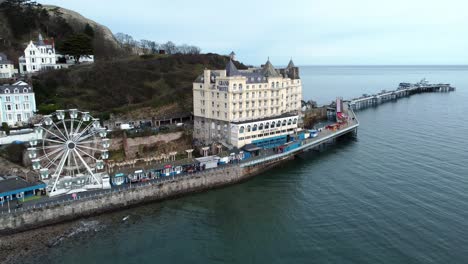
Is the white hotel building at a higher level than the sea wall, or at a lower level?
higher

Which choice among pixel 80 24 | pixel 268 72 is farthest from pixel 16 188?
pixel 80 24

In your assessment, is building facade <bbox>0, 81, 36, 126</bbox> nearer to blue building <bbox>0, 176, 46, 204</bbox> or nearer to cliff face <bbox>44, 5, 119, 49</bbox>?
blue building <bbox>0, 176, 46, 204</bbox>

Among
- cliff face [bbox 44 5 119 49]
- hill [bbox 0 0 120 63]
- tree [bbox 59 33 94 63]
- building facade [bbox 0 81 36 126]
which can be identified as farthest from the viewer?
cliff face [bbox 44 5 119 49]

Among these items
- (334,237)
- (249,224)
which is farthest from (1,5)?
(334,237)

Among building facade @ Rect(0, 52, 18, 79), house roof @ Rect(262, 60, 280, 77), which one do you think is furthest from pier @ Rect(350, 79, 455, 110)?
building facade @ Rect(0, 52, 18, 79)

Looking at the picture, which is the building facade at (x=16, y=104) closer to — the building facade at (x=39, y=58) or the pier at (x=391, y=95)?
the building facade at (x=39, y=58)

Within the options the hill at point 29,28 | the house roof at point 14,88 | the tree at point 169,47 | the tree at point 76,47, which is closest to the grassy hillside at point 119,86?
the house roof at point 14,88

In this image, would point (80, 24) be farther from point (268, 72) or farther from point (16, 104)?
point (268, 72)
